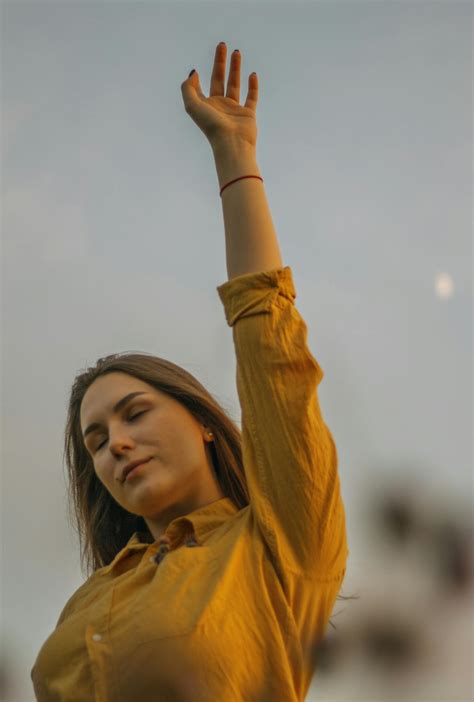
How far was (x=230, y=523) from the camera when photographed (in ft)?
10.7

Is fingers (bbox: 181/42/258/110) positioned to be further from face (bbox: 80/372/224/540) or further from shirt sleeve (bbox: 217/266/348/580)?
face (bbox: 80/372/224/540)

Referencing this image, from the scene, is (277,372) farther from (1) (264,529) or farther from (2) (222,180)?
(2) (222,180)

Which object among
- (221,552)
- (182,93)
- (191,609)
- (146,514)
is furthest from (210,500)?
(182,93)

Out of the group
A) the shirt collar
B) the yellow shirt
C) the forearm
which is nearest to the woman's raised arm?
the forearm

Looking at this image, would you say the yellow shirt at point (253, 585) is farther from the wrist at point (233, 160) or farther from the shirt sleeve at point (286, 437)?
the wrist at point (233, 160)

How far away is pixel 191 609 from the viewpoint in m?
2.80

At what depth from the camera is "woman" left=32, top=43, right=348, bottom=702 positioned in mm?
2764

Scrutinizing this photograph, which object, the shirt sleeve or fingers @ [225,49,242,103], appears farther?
fingers @ [225,49,242,103]

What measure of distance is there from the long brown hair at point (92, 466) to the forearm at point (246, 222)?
787 mm

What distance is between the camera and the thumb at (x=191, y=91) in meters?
Result: 3.48

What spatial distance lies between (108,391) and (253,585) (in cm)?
109

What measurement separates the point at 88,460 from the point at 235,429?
2.59ft

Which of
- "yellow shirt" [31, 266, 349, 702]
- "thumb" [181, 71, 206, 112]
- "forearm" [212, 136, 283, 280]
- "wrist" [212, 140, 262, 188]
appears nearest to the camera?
"yellow shirt" [31, 266, 349, 702]

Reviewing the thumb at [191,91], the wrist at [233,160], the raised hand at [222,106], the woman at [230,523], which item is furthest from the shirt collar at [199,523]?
the thumb at [191,91]
